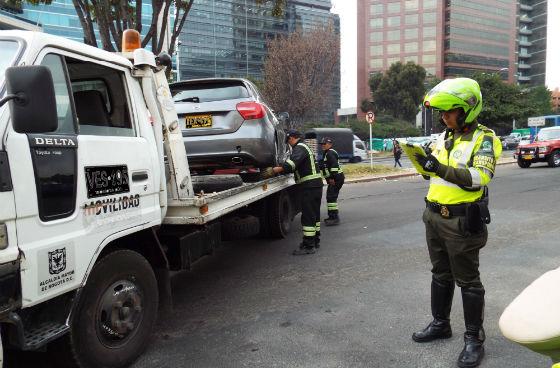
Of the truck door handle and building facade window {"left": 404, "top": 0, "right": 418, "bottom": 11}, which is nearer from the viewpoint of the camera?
the truck door handle

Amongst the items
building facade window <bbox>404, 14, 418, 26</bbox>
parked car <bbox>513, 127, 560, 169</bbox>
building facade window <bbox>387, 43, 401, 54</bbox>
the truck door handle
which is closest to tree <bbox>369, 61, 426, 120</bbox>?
parked car <bbox>513, 127, 560, 169</bbox>

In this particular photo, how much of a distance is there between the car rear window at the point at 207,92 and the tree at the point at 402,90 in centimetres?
5575

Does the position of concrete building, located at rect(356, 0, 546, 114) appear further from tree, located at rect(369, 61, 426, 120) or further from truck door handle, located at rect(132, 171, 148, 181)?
truck door handle, located at rect(132, 171, 148, 181)

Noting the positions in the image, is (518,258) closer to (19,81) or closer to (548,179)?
(19,81)

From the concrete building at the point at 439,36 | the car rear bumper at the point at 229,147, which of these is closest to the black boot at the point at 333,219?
the car rear bumper at the point at 229,147

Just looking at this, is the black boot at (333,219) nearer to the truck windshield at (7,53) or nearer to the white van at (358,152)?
the truck windshield at (7,53)

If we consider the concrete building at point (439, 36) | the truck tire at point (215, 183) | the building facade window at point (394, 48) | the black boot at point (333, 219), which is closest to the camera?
the truck tire at point (215, 183)

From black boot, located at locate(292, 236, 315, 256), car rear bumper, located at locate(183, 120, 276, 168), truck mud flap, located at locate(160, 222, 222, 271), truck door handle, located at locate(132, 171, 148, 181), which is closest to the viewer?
truck door handle, located at locate(132, 171, 148, 181)

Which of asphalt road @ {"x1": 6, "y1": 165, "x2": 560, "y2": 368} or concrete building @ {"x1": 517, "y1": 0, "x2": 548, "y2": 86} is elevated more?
concrete building @ {"x1": 517, "y1": 0, "x2": 548, "y2": 86}

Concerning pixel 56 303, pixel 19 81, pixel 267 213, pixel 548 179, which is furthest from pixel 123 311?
pixel 548 179

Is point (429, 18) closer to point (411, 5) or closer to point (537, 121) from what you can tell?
point (411, 5)

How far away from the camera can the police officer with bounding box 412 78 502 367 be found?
290 centimetres

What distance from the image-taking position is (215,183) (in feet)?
15.3

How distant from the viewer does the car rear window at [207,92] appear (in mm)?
5488
